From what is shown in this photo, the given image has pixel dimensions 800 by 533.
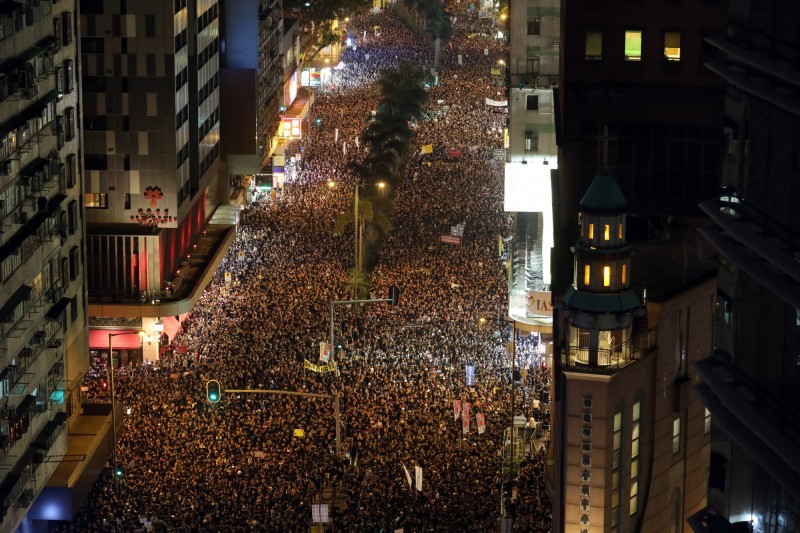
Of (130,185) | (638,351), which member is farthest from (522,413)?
(130,185)

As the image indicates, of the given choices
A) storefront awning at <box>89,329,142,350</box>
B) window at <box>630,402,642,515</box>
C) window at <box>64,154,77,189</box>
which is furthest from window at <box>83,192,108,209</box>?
window at <box>630,402,642,515</box>

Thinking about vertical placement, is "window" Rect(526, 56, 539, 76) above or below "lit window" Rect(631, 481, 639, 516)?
above

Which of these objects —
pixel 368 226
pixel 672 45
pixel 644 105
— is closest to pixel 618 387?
pixel 644 105

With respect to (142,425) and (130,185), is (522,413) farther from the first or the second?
(130,185)

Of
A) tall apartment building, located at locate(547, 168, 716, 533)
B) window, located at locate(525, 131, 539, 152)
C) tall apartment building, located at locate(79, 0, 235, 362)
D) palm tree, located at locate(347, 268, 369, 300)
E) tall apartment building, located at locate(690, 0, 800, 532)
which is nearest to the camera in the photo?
tall apartment building, located at locate(690, 0, 800, 532)

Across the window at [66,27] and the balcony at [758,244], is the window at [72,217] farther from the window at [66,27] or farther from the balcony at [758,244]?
the balcony at [758,244]

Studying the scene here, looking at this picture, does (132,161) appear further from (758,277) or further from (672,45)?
(758,277)

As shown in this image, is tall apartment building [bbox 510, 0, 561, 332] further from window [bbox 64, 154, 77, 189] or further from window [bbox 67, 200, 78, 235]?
window [bbox 64, 154, 77, 189]
